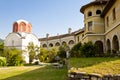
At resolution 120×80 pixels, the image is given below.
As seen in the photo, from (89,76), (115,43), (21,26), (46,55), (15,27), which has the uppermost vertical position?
(21,26)

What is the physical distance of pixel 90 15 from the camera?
98.7 ft

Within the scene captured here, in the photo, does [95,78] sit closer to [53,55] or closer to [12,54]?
[12,54]

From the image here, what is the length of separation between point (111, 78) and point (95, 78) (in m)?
0.71

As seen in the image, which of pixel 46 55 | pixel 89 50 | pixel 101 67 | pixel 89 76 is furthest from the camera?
pixel 46 55

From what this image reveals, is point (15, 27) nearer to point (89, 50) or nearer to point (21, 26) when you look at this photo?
point (21, 26)

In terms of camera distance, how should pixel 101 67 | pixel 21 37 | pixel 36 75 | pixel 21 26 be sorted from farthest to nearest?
pixel 21 26, pixel 21 37, pixel 36 75, pixel 101 67

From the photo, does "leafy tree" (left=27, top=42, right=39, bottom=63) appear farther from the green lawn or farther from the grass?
the grass

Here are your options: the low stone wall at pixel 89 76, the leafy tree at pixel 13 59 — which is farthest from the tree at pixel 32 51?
the low stone wall at pixel 89 76

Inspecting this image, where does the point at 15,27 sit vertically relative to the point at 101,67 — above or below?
above

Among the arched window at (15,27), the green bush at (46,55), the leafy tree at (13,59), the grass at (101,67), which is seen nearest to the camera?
the grass at (101,67)

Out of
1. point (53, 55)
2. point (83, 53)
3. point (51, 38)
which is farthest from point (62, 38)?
point (83, 53)

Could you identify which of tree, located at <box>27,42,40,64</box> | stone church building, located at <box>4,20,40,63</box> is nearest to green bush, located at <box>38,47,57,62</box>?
tree, located at <box>27,42,40,64</box>

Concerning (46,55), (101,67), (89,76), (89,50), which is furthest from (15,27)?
(89,76)

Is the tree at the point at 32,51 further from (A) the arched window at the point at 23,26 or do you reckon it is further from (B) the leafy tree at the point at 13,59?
(A) the arched window at the point at 23,26
